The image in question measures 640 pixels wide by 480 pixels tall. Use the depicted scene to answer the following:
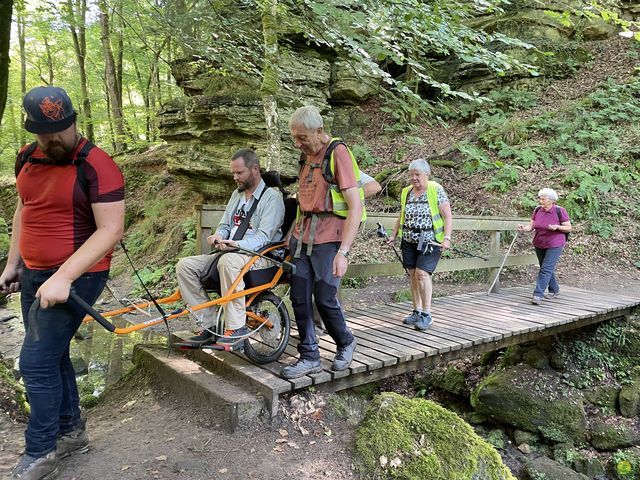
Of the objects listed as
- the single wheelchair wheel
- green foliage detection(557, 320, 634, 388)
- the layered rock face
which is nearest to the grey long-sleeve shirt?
the single wheelchair wheel

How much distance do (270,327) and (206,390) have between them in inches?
30.4

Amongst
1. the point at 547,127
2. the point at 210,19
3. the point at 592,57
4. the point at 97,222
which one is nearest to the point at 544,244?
the point at 210,19

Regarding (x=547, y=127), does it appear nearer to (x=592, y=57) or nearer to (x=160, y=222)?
(x=592, y=57)

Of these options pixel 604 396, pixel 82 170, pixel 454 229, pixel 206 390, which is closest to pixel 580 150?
pixel 454 229

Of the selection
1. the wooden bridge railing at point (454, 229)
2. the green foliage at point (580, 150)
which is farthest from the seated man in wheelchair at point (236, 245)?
the green foliage at point (580, 150)

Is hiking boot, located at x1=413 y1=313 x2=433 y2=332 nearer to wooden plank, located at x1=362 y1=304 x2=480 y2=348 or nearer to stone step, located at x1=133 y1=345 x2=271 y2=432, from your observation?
wooden plank, located at x1=362 y1=304 x2=480 y2=348

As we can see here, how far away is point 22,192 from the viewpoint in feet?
8.34

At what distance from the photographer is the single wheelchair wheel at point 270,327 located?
3.81 meters

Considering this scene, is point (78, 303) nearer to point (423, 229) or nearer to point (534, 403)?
point (423, 229)

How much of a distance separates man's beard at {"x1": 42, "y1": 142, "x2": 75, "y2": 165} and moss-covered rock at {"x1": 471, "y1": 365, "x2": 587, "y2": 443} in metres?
5.96

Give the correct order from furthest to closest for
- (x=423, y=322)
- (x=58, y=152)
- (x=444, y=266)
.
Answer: (x=444, y=266), (x=423, y=322), (x=58, y=152)

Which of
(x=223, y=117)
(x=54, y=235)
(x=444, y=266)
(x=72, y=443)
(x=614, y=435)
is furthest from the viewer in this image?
(x=223, y=117)

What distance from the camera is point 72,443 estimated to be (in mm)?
2900

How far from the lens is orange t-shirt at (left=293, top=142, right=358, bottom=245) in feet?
11.2
